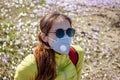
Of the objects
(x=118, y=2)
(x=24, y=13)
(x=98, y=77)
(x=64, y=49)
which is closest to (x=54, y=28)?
(x=64, y=49)

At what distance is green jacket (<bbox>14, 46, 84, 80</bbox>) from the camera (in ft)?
13.0

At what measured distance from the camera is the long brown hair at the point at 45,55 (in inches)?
159

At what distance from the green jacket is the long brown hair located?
0.22ft

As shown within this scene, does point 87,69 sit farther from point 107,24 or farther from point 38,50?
point 38,50

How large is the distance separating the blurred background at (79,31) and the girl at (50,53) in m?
2.72

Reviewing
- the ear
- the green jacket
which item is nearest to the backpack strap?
the green jacket

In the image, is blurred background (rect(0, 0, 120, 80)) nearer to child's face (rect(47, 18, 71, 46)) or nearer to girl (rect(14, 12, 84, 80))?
girl (rect(14, 12, 84, 80))

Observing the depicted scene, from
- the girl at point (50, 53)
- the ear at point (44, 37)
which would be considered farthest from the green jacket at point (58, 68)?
the ear at point (44, 37)

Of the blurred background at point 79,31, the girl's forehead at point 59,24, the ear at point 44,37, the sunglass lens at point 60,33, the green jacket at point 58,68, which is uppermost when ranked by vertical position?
the girl's forehead at point 59,24

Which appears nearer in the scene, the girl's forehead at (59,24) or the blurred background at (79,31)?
the girl's forehead at (59,24)

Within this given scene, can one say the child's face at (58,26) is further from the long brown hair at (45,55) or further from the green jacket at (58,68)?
the green jacket at (58,68)

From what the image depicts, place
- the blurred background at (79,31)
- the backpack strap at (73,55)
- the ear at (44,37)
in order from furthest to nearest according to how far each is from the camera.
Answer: the blurred background at (79,31) < the backpack strap at (73,55) < the ear at (44,37)

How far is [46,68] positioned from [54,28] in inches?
19.2

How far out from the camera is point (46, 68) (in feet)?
13.5
